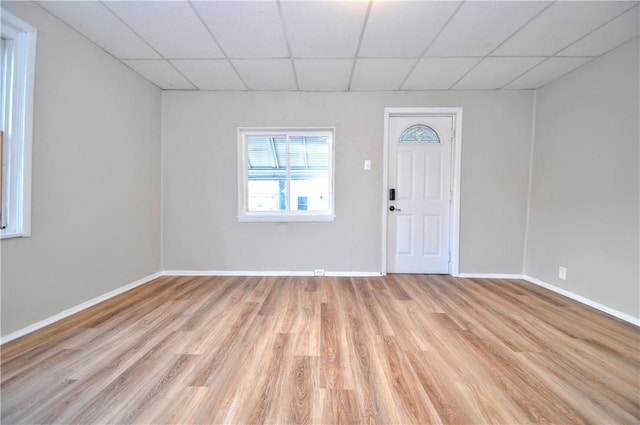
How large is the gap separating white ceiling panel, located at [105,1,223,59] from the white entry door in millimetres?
2339

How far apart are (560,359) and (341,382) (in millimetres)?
1499

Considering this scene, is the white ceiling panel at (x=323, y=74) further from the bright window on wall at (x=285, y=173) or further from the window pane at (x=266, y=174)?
the window pane at (x=266, y=174)

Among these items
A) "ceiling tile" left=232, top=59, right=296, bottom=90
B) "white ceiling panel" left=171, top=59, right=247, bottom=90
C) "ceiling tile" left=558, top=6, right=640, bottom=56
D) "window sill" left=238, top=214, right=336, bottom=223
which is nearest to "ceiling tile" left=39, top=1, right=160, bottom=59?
"white ceiling panel" left=171, top=59, right=247, bottom=90

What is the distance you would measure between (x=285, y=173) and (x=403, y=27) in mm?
2061

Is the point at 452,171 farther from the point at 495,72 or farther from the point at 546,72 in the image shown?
the point at 546,72

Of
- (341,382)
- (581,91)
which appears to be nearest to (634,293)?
(581,91)

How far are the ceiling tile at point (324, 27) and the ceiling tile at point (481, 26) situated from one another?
78 centimetres

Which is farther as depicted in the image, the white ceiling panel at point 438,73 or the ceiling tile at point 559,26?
the white ceiling panel at point 438,73

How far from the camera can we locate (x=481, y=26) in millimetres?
1997

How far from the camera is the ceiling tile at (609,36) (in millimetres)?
1881

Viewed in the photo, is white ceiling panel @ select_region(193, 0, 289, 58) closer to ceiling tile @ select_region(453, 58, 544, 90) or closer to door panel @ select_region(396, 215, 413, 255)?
ceiling tile @ select_region(453, 58, 544, 90)

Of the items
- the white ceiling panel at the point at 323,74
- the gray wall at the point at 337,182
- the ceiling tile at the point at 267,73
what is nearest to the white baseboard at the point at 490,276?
the gray wall at the point at 337,182

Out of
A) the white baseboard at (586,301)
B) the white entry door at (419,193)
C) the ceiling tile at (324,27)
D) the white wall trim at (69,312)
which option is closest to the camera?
the white wall trim at (69,312)

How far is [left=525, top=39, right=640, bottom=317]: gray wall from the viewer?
6.97ft
